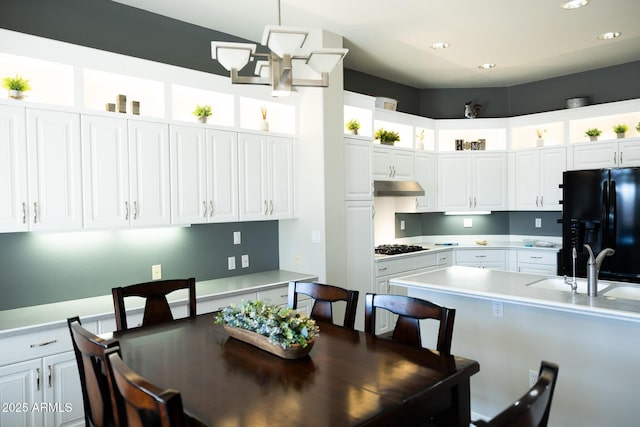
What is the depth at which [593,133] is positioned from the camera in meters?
5.23

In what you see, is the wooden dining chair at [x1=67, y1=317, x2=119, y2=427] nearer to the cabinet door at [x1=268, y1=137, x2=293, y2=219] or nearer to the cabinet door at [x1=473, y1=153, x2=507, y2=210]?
the cabinet door at [x1=268, y1=137, x2=293, y2=219]

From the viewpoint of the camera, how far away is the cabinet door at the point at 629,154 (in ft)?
16.1

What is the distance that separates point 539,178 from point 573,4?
8.56ft

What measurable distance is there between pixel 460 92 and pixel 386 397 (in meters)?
5.80

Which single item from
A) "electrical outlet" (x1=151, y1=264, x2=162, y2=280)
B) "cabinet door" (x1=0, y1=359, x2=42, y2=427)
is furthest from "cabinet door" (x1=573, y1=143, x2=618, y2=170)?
"cabinet door" (x1=0, y1=359, x2=42, y2=427)

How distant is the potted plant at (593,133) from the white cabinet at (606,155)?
0.37ft

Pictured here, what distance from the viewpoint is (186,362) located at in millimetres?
1867

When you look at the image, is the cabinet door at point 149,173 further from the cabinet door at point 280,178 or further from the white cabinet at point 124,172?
the cabinet door at point 280,178

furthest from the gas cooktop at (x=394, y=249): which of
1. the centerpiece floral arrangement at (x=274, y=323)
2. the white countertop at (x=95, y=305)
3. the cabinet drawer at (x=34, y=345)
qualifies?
the cabinet drawer at (x=34, y=345)

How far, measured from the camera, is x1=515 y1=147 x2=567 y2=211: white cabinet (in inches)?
217

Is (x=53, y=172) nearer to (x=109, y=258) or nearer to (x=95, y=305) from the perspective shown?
(x=109, y=258)

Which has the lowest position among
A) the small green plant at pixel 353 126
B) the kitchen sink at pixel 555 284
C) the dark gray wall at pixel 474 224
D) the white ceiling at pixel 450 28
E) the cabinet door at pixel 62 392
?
the cabinet door at pixel 62 392

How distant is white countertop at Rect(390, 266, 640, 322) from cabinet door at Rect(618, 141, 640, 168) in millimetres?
2780

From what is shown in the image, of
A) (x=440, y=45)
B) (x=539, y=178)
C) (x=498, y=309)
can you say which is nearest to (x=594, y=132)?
(x=539, y=178)
